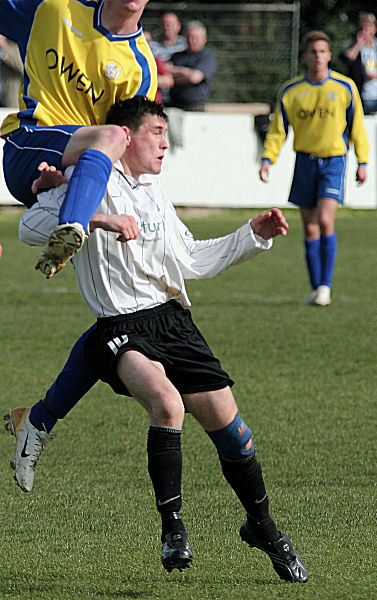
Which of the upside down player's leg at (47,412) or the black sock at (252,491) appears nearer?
the black sock at (252,491)

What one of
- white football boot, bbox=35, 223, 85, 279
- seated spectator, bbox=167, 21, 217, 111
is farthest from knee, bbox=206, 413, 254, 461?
seated spectator, bbox=167, 21, 217, 111

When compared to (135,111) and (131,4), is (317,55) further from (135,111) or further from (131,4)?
(135,111)

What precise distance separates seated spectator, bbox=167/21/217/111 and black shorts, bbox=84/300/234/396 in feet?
43.5

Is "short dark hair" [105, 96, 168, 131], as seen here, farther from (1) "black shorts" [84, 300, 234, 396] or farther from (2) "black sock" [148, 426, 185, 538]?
(2) "black sock" [148, 426, 185, 538]

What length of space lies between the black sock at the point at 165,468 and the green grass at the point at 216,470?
0.31 metres

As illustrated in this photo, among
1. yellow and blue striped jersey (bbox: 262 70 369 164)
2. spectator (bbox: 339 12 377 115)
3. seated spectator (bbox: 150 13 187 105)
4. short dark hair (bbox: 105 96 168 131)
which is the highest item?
short dark hair (bbox: 105 96 168 131)

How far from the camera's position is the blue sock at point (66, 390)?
430cm

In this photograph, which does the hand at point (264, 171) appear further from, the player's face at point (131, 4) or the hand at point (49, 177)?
the hand at point (49, 177)

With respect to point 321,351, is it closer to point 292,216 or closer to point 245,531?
point 245,531

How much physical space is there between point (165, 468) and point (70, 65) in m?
1.79

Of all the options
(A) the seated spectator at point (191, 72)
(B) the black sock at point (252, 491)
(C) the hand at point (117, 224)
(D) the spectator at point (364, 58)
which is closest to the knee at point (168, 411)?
(B) the black sock at point (252, 491)

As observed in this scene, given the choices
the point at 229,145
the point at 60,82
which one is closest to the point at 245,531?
the point at 60,82

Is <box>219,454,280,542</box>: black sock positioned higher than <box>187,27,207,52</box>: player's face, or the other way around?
<box>219,454,280,542</box>: black sock

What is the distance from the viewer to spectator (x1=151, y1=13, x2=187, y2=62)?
678 inches
